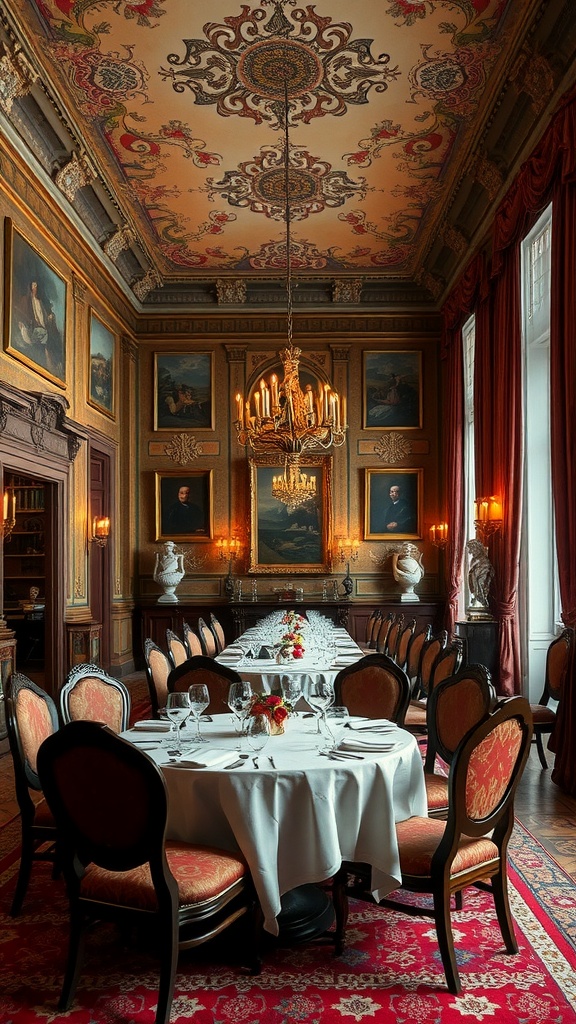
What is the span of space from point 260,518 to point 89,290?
441 centimetres

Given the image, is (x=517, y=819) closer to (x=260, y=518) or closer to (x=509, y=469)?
(x=509, y=469)

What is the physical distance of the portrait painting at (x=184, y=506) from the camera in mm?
13414

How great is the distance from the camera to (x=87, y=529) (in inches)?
422

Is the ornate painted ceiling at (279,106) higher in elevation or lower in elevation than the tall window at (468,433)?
higher

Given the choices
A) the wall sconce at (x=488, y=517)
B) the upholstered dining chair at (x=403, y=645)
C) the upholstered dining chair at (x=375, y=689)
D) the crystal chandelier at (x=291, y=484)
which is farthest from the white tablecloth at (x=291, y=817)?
the wall sconce at (x=488, y=517)

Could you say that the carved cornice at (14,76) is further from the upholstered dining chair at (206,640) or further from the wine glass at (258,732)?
the wine glass at (258,732)

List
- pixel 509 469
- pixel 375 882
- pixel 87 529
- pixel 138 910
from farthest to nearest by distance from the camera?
pixel 87 529, pixel 509 469, pixel 375 882, pixel 138 910

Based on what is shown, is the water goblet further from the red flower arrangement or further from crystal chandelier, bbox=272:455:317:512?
crystal chandelier, bbox=272:455:317:512

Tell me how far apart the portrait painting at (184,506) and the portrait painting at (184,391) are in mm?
838

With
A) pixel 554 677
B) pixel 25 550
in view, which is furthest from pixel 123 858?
pixel 25 550

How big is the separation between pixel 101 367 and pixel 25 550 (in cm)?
360

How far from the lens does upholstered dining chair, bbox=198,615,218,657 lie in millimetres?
8920

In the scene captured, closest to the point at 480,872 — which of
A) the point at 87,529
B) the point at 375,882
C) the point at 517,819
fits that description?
the point at 375,882

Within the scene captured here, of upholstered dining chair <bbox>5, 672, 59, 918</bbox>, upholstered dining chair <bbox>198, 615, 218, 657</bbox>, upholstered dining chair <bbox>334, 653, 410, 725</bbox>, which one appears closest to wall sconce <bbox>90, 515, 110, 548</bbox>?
upholstered dining chair <bbox>198, 615, 218, 657</bbox>
